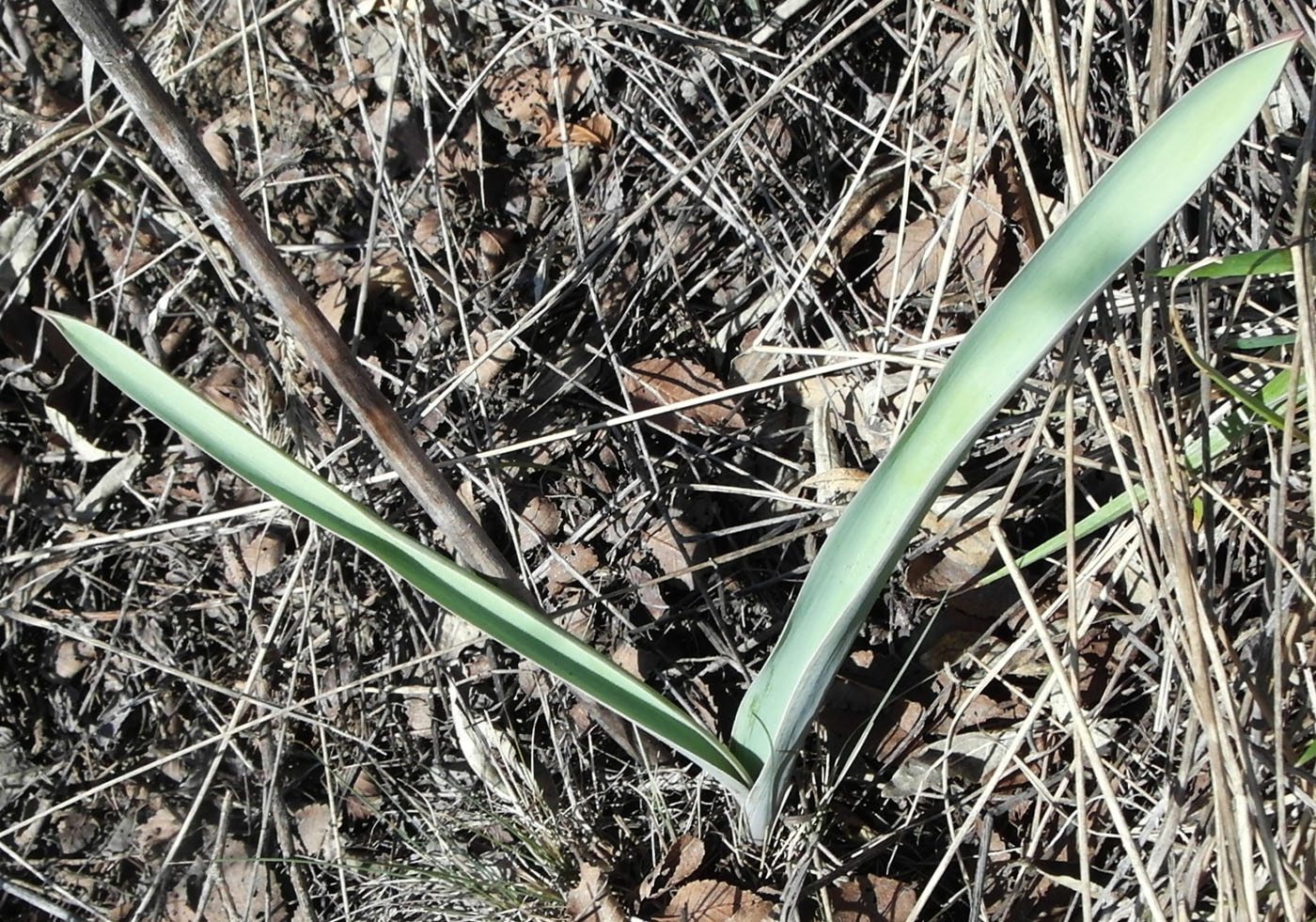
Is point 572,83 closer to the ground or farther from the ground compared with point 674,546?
farther from the ground

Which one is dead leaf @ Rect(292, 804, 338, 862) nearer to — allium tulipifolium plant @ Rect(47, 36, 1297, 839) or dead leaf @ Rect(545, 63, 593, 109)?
allium tulipifolium plant @ Rect(47, 36, 1297, 839)

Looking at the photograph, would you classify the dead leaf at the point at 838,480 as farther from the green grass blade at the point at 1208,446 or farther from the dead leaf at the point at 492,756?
the dead leaf at the point at 492,756

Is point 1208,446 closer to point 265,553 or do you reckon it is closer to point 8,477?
point 265,553

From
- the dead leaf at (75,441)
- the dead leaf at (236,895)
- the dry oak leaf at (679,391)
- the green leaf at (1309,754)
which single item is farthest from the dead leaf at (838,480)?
the dead leaf at (75,441)

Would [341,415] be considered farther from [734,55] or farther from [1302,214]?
[1302,214]

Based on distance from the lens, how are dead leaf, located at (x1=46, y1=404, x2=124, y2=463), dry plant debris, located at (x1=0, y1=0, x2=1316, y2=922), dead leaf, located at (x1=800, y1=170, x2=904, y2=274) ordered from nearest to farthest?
dry plant debris, located at (x1=0, y1=0, x2=1316, y2=922) → dead leaf, located at (x1=800, y1=170, x2=904, y2=274) → dead leaf, located at (x1=46, y1=404, x2=124, y2=463)

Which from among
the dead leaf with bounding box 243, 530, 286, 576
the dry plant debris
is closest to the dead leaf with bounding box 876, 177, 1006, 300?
the dry plant debris

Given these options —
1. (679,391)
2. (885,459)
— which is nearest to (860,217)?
(679,391)
